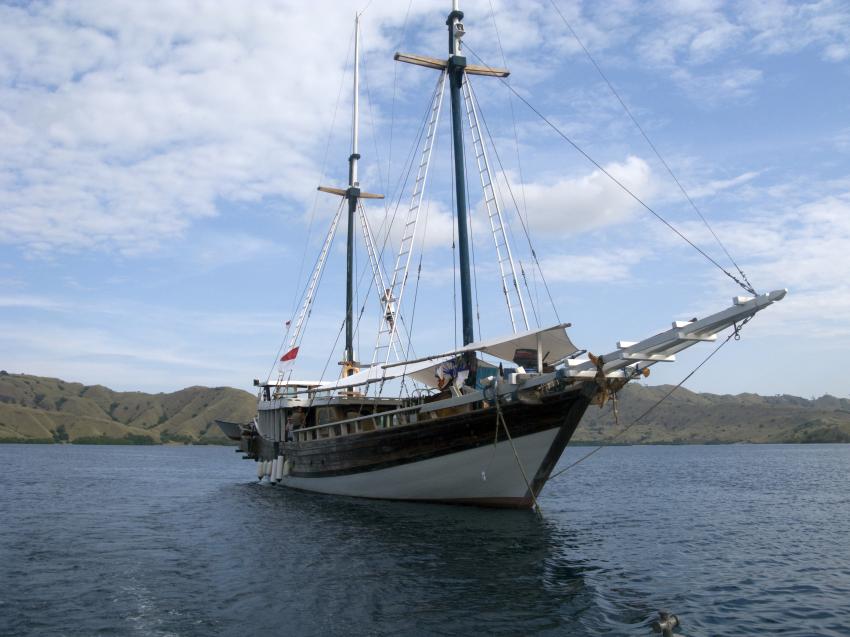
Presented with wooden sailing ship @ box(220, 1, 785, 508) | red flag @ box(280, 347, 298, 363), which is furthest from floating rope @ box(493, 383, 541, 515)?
red flag @ box(280, 347, 298, 363)

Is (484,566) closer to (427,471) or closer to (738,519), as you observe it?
(427,471)

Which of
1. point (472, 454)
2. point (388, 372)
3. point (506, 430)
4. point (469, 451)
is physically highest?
point (388, 372)

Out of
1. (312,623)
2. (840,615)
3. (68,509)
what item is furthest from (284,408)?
(840,615)

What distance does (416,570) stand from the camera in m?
16.8

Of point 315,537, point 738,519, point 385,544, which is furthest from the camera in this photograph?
point 738,519

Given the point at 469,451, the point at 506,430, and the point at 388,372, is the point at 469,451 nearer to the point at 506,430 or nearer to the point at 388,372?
the point at 506,430

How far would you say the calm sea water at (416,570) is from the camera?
12828mm

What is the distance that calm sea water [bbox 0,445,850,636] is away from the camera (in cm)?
1283

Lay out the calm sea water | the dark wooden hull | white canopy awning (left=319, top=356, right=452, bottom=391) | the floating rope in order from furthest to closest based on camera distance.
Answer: white canopy awning (left=319, top=356, right=452, bottom=391) → the dark wooden hull → the floating rope → the calm sea water

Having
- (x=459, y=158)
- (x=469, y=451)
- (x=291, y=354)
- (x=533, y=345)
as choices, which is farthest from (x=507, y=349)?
(x=291, y=354)

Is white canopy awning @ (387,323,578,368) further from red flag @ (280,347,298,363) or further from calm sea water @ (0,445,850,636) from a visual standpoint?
red flag @ (280,347,298,363)

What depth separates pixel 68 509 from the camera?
3231 centimetres

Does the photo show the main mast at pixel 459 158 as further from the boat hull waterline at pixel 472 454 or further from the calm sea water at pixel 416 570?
the calm sea water at pixel 416 570

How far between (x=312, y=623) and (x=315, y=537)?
962 centimetres
